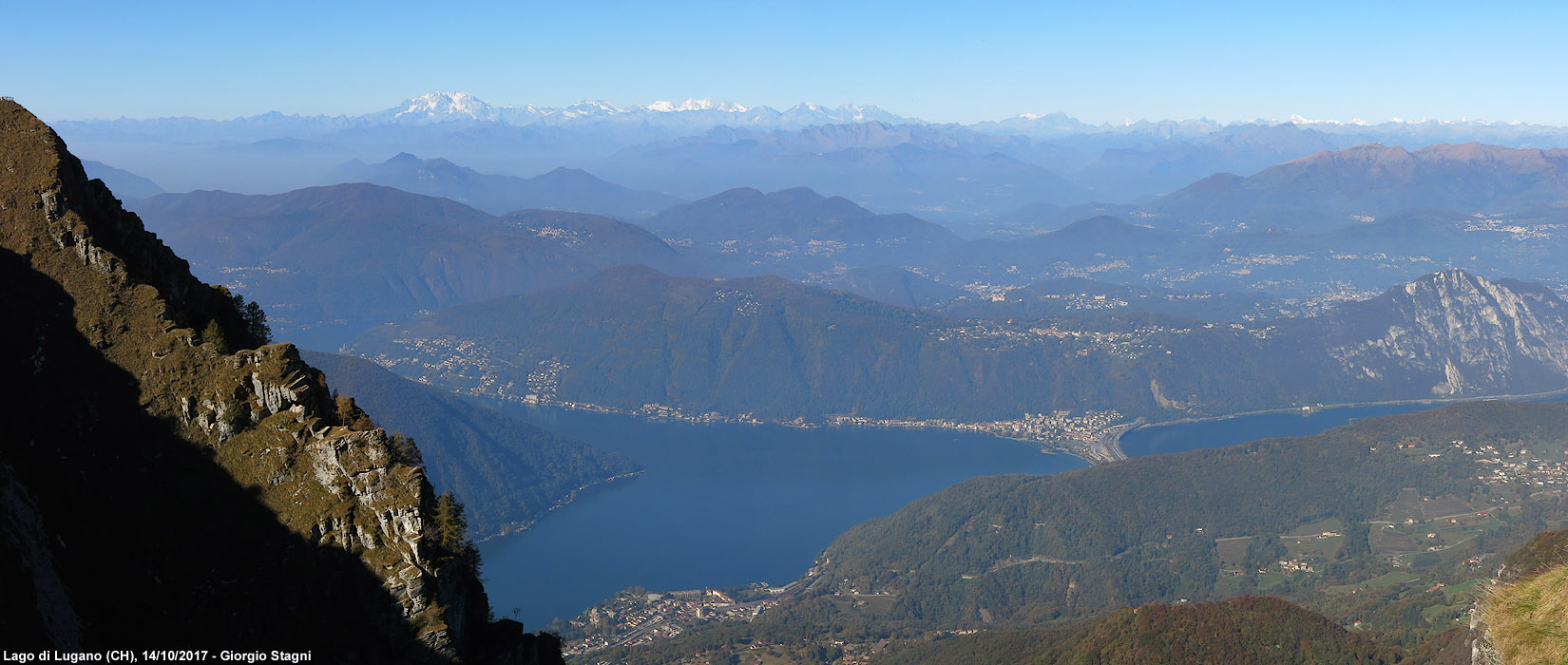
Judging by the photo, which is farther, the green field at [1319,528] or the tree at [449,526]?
the green field at [1319,528]

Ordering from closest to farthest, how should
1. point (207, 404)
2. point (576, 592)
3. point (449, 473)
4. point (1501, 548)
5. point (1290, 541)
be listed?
point (207, 404) < point (1501, 548) < point (576, 592) < point (1290, 541) < point (449, 473)

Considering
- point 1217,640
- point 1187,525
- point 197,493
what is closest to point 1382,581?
point 1187,525

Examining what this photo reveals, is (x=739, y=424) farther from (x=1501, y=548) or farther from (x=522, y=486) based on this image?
(x=1501, y=548)

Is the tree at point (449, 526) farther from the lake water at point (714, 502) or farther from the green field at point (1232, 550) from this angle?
the green field at point (1232, 550)

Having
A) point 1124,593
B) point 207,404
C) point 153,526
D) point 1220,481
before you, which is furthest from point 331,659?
point 1220,481

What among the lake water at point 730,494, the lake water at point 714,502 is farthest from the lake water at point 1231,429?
the lake water at point 714,502

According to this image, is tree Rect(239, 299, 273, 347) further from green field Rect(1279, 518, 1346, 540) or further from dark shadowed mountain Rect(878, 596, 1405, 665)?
green field Rect(1279, 518, 1346, 540)
